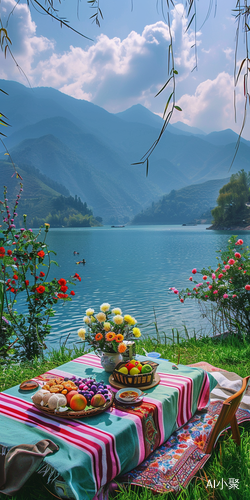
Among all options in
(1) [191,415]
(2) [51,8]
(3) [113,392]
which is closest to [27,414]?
(3) [113,392]

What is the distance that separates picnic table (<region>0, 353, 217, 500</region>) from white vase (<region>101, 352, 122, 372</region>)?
0.31ft

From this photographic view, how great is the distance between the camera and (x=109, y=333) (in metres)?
2.51

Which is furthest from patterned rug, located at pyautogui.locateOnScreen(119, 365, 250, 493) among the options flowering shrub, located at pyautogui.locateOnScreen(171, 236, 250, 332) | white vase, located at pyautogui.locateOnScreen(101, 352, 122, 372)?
flowering shrub, located at pyautogui.locateOnScreen(171, 236, 250, 332)

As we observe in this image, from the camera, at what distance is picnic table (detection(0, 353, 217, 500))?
5.44ft

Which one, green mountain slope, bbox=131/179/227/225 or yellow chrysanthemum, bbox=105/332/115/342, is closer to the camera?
yellow chrysanthemum, bbox=105/332/115/342

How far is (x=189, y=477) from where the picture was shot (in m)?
2.09

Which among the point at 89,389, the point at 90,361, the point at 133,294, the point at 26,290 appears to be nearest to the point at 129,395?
the point at 89,389

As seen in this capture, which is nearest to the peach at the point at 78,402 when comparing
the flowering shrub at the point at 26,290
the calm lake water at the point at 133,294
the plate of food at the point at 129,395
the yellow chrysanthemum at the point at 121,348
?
the plate of food at the point at 129,395

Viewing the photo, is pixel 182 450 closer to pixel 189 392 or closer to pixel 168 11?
pixel 189 392

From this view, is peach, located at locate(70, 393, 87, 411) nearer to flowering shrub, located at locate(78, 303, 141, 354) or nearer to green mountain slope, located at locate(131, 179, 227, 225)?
flowering shrub, located at locate(78, 303, 141, 354)

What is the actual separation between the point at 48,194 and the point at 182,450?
123377mm

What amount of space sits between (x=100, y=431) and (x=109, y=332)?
80cm

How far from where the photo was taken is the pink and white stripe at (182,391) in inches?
95.8

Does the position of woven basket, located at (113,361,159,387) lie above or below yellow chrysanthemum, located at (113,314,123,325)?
below
